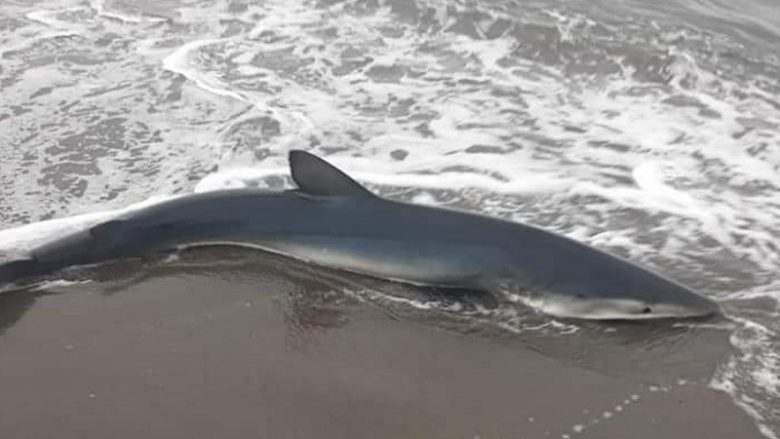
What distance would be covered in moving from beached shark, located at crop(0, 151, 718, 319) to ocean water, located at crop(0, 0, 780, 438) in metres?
0.13

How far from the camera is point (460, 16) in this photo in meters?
10.8

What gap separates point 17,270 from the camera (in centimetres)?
473

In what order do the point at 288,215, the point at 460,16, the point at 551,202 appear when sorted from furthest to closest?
the point at 460,16, the point at 551,202, the point at 288,215

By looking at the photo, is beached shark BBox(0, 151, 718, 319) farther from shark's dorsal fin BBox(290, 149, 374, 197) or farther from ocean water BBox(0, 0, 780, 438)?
ocean water BBox(0, 0, 780, 438)

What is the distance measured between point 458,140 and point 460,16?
13.6ft

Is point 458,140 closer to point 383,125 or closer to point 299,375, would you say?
point 383,125

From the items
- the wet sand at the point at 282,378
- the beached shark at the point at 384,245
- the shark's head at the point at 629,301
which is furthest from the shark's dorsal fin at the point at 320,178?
the shark's head at the point at 629,301

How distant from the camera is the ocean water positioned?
17.4ft

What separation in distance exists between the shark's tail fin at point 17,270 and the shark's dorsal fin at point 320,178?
1335mm

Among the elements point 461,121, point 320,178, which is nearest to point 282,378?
point 320,178

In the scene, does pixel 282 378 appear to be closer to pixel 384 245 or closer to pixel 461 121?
pixel 384 245

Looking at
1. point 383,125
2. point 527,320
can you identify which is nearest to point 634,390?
point 527,320

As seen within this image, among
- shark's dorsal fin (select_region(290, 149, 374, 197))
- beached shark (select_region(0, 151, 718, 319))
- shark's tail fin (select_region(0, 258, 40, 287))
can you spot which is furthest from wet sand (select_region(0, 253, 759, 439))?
shark's dorsal fin (select_region(290, 149, 374, 197))

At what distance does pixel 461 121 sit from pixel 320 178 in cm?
289
